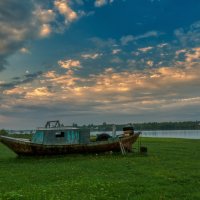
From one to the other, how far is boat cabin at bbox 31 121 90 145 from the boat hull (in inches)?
48.2

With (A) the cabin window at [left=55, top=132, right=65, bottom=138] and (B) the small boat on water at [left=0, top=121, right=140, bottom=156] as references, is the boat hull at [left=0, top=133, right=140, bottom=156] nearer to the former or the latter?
(B) the small boat on water at [left=0, top=121, right=140, bottom=156]

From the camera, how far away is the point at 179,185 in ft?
54.2

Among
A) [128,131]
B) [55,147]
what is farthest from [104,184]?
[128,131]

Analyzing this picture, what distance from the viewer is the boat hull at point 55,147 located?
34.1 meters

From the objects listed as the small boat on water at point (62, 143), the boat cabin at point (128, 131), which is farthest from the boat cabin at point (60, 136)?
the boat cabin at point (128, 131)

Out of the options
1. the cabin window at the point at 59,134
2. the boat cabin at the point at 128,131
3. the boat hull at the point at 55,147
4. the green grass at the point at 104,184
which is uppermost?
the boat cabin at the point at 128,131

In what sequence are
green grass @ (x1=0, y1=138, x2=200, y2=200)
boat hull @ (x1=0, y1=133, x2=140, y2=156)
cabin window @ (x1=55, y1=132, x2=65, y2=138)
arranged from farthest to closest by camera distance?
cabin window @ (x1=55, y1=132, x2=65, y2=138) → boat hull @ (x1=0, y1=133, x2=140, y2=156) → green grass @ (x1=0, y1=138, x2=200, y2=200)

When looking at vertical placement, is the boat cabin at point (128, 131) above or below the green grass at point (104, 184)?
above

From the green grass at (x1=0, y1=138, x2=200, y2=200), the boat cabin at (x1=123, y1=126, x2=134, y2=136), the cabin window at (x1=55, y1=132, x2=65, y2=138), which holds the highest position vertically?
the boat cabin at (x1=123, y1=126, x2=134, y2=136)

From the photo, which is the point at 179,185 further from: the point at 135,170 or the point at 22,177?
the point at 22,177

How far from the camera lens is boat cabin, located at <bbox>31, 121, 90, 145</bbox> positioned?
1420 inches

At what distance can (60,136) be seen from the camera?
36.4 meters

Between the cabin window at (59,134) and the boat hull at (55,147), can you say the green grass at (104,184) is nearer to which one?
the boat hull at (55,147)

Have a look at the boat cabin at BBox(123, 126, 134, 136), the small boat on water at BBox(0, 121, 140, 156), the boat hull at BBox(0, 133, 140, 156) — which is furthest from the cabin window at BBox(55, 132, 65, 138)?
the boat cabin at BBox(123, 126, 134, 136)
